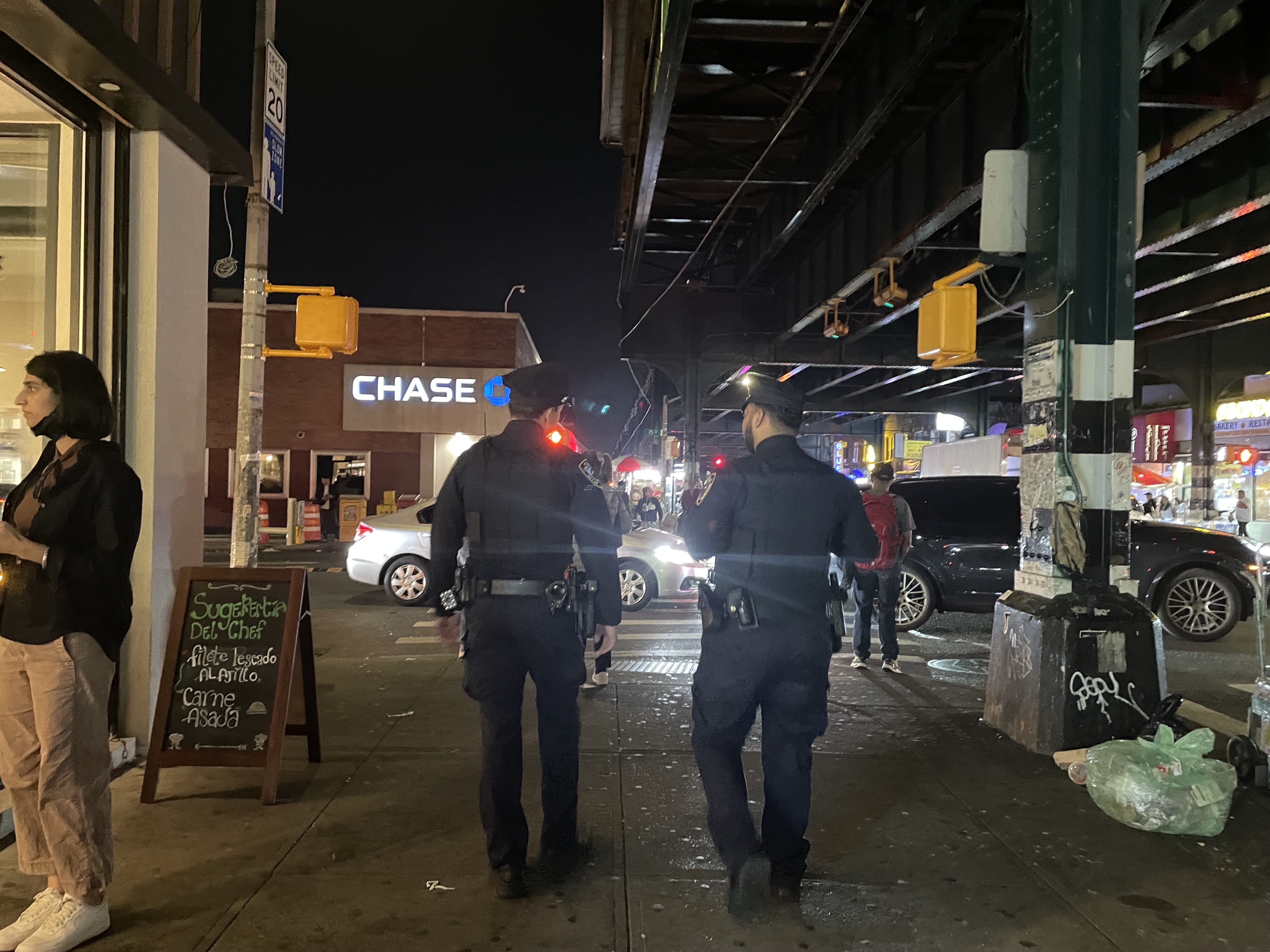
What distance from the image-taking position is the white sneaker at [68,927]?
115 inches

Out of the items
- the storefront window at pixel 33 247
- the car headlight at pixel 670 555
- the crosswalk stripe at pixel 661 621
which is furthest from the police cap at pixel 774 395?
the car headlight at pixel 670 555

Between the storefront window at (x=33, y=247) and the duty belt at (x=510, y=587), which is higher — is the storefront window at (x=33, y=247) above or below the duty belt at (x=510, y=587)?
above

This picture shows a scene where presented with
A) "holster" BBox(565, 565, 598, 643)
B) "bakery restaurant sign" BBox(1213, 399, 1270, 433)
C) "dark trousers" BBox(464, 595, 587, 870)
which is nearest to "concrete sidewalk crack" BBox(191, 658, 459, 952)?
"dark trousers" BBox(464, 595, 587, 870)

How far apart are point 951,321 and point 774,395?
183 inches

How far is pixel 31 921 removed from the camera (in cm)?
302

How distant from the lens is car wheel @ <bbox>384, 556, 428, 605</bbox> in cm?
1169

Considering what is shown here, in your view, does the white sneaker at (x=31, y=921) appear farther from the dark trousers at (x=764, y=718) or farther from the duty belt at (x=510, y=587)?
the dark trousers at (x=764, y=718)

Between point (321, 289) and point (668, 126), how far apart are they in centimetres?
562

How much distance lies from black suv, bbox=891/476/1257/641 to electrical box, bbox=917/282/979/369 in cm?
265

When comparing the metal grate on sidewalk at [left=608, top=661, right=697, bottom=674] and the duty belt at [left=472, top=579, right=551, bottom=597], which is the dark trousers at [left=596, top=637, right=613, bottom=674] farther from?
the duty belt at [left=472, top=579, right=551, bottom=597]

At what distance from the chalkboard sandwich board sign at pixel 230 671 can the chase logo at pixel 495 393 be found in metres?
21.1

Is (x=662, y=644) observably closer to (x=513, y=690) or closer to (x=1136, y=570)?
(x=1136, y=570)

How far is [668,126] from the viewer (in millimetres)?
11492

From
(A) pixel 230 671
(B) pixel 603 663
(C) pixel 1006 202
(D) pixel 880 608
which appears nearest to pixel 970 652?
(D) pixel 880 608
